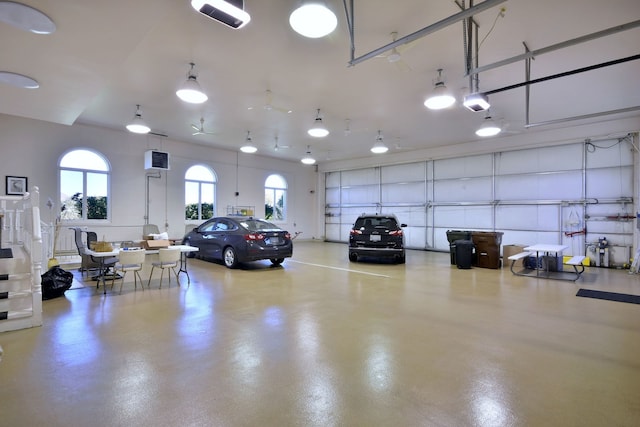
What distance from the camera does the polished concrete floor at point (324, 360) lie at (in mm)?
2213

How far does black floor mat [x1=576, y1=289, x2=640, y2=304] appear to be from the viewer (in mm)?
5205

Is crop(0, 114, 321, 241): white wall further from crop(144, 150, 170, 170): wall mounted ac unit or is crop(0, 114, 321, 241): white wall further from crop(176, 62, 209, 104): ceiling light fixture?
crop(176, 62, 209, 104): ceiling light fixture

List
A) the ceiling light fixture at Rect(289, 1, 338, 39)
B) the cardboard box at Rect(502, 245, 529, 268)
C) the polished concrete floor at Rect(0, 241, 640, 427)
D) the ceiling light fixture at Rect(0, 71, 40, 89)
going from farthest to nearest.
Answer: the cardboard box at Rect(502, 245, 529, 268)
the ceiling light fixture at Rect(0, 71, 40, 89)
the ceiling light fixture at Rect(289, 1, 338, 39)
the polished concrete floor at Rect(0, 241, 640, 427)

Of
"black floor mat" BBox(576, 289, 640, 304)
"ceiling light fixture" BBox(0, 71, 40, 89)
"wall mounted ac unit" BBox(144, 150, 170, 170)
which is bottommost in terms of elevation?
"black floor mat" BBox(576, 289, 640, 304)

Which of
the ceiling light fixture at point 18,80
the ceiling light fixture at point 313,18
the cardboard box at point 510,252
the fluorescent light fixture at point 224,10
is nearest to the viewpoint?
the fluorescent light fixture at point 224,10

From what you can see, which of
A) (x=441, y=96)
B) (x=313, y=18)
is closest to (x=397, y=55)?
(x=441, y=96)

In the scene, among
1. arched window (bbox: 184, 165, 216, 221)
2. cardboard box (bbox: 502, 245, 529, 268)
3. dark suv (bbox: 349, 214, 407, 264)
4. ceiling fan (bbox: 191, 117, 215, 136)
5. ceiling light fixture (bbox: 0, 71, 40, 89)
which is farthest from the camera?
arched window (bbox: 184, 165, 216, 221)

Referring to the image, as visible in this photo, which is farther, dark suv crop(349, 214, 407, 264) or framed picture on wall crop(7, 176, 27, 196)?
framed picture on wall crop(7, 176, 27, 196)

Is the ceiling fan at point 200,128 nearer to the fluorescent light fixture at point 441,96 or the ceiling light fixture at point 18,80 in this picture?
the ceiling light fixture at point 18,80

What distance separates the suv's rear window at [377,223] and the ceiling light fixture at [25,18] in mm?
7014

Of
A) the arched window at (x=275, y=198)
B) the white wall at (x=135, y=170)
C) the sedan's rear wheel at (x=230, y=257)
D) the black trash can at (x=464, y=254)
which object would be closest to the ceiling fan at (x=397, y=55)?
the black trash can at (x=464, y=254)

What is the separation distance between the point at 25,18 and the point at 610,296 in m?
9.02

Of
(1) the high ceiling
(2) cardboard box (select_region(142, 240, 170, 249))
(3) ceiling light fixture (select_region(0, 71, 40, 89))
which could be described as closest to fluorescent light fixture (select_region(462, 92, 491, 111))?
(1) the high ceiling

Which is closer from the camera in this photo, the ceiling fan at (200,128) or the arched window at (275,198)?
the ceiling fan at (200,128)
